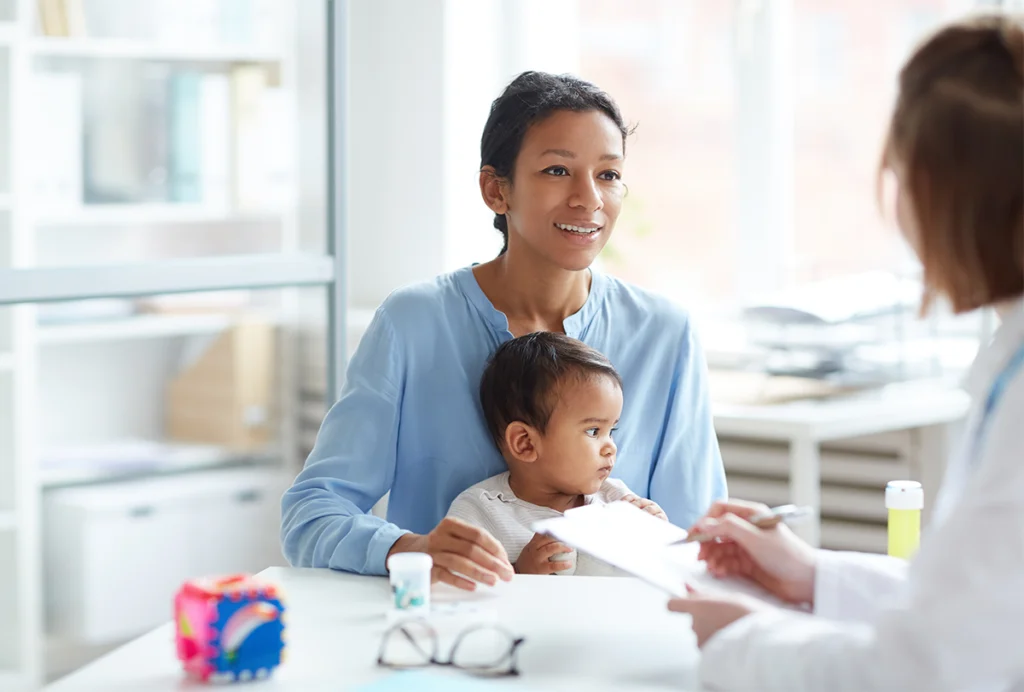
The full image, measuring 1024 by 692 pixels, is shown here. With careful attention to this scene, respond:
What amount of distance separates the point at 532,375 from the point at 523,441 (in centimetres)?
9

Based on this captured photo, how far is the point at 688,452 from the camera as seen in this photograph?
1.80m

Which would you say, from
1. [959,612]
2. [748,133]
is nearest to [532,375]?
[959,612]

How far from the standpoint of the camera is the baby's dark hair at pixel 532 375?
5.45 ft

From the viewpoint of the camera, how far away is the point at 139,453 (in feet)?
10.6

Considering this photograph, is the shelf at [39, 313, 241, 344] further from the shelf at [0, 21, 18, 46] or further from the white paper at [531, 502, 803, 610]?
the white paper at [531, 502, 803, 610]

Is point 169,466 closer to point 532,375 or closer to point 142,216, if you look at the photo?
point 142,216

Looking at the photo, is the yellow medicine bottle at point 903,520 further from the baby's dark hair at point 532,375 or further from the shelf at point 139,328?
the shelf at point 139,328

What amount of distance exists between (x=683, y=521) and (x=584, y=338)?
29cm

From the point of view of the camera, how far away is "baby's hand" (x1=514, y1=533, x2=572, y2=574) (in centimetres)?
153

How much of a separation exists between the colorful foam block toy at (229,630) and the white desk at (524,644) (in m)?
0.02

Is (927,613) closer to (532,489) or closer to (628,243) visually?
(532,489)

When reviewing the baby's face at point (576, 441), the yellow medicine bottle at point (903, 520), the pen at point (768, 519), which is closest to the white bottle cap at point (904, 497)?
the yellow medicine bottle at point (903, 520)

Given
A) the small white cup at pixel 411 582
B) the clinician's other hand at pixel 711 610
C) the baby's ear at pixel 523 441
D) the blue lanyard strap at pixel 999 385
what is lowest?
Answer: the small white cup at pixel 411 582

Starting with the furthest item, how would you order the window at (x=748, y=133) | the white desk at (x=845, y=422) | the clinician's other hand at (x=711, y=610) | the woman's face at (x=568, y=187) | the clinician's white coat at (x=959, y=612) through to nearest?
1. the window at (x=748, y=133)
2. the white desk at (x=845, y=422)
3. the woman's face at (x=568, y=187)
4. the clinician's other hand at (x=711, y=610)
5. the clinician's white coat at (x=959, y=612)
